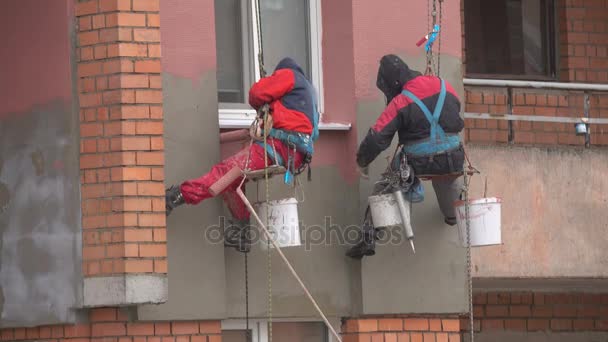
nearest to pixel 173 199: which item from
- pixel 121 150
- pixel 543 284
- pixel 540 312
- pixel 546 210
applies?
pixel 121 150

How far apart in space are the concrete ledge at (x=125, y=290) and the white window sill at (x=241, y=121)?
1.42 m

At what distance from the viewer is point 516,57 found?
16.7 meters

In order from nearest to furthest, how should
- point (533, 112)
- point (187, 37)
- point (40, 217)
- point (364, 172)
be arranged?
1. point (40, 217)
2. point (187, 37)
3. point (364, 172)
4. point (533, 112)

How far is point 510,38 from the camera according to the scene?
16.7 meters

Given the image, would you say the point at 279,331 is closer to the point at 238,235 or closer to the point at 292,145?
Result: the point at 238,235

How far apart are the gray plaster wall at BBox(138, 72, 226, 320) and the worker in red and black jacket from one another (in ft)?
3.59

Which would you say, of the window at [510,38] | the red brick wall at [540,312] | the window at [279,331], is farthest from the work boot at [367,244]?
the window at [510,38]

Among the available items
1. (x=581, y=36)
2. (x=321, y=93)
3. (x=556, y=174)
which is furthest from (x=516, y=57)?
(x=321, y=93)

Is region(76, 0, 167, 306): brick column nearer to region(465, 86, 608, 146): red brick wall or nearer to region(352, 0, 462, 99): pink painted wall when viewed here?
region(352, 0, 462, 99): pink painted wall

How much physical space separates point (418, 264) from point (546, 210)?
153 centimetres

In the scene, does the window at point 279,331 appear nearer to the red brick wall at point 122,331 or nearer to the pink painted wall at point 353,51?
the red brick wall at point 122,331

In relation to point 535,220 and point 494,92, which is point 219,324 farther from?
point 494,92

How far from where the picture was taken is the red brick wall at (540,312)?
1631 centimetres

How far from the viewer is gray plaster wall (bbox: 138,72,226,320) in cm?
1273
